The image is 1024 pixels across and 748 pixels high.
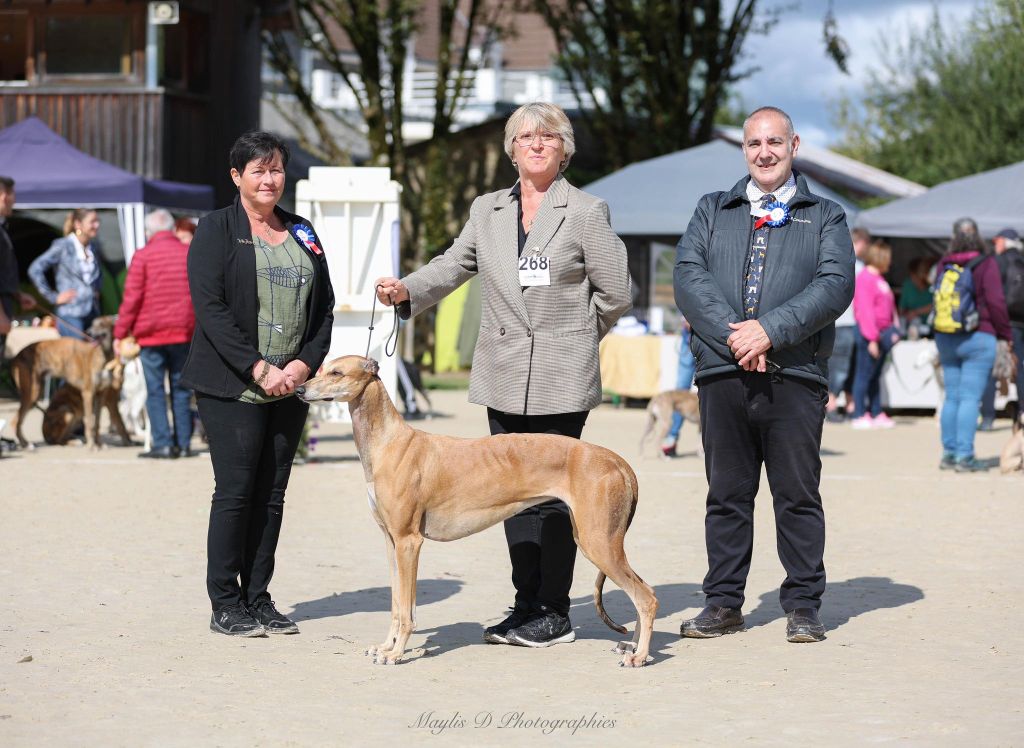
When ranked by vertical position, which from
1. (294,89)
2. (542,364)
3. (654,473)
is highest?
(294,89)

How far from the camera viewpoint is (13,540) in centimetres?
859

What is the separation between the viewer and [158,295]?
12273 millimetres

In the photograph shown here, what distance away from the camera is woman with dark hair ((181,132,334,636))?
6.11 m

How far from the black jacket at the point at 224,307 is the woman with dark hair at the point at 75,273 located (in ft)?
27.6

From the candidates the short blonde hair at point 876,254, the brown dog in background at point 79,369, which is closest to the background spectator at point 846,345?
the short blonde hair at point 876,254

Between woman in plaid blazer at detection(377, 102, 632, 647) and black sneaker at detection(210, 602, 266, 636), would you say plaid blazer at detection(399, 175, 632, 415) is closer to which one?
woman in plaid blazer at detection(377, 102, 632, 647)

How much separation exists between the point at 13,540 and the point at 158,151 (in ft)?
47.7

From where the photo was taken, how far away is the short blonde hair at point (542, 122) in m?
5.92

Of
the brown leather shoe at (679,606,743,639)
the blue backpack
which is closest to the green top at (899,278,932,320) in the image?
the blue backpack

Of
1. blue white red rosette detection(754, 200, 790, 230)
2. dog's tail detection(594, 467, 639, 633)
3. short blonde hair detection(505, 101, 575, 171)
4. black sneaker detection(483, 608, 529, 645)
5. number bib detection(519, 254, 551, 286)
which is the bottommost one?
black sneaker detection(483, 608, 529, 645)

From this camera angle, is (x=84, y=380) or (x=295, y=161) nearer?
(x=84, y=380)

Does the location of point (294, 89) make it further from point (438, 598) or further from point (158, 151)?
point (438, 598)

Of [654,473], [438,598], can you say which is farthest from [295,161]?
[438,598]

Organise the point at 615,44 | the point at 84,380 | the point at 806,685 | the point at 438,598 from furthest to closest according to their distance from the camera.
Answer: the point at 615,44, the point at 84,380, the point at 438,598, the point at 806,685
